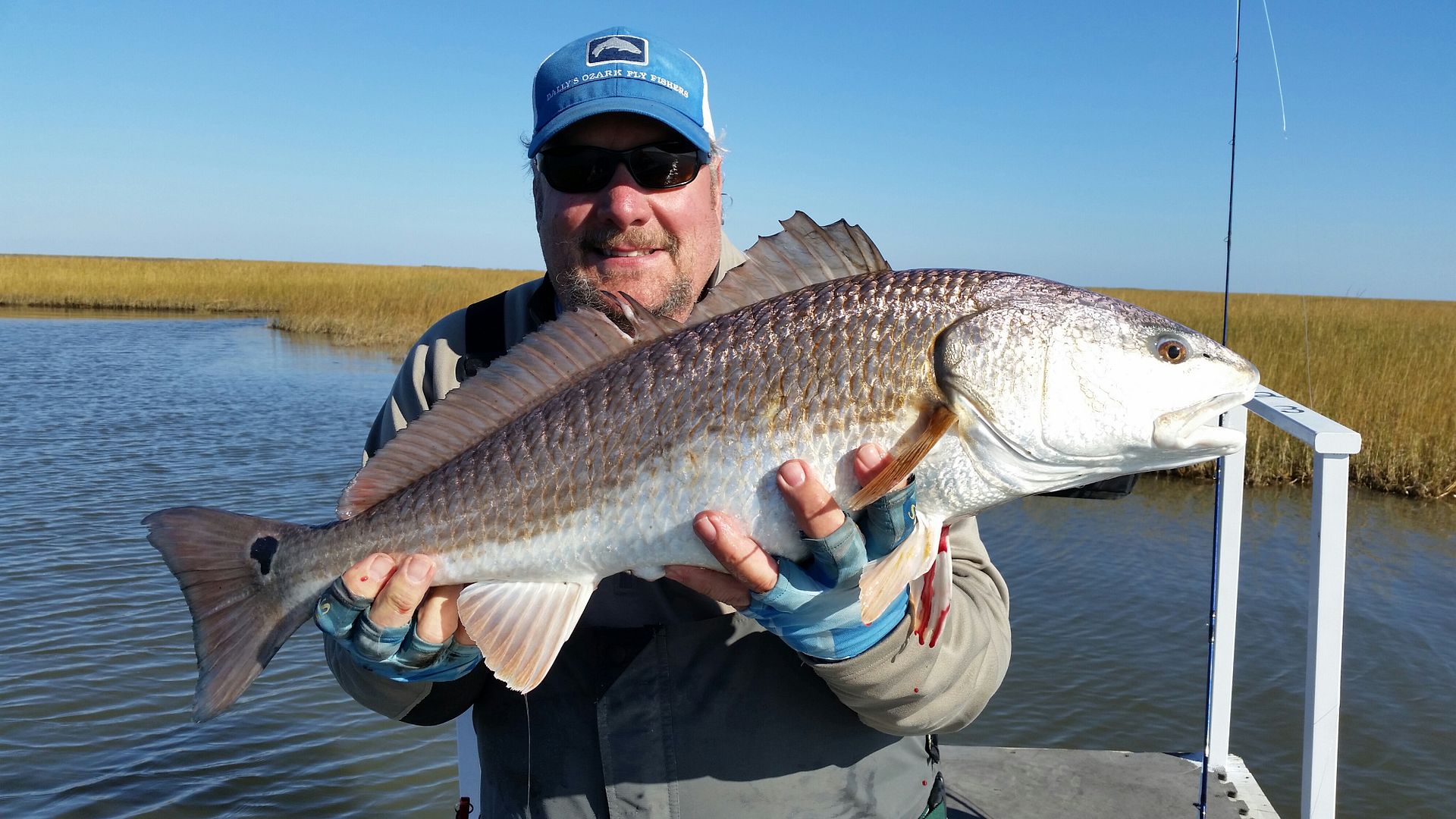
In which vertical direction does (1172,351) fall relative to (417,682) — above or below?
above

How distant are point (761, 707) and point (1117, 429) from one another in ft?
3.48

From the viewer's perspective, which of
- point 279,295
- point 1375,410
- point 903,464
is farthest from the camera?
point 279,295

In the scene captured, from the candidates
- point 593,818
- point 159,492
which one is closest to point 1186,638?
point 593,818

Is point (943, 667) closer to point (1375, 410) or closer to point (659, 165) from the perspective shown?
point (659, 165)

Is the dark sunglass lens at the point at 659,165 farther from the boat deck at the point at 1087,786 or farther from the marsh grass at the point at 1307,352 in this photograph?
the marsh grass at the point at 1307,352

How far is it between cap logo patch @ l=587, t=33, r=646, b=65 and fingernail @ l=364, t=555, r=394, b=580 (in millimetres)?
1537

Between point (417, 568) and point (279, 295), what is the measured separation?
43.0m

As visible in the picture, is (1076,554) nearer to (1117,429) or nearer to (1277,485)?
(1277,485)

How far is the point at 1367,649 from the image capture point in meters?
6.96

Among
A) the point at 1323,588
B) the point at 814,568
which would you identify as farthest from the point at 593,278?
the point at 1323,588

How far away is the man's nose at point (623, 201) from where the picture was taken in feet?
8.70

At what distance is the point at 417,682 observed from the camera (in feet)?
7.52

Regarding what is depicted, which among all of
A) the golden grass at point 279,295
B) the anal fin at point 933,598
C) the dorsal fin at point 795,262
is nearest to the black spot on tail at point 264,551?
the dorsal fin at point 795,262

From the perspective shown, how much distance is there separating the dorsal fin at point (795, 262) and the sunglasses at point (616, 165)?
2.23 feet
